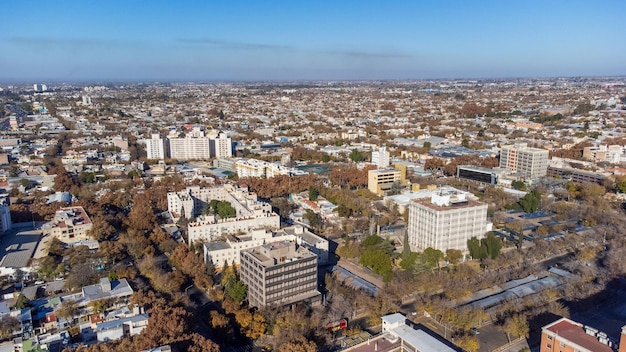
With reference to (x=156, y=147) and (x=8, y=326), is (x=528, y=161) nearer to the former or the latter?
(x=156, y=147)

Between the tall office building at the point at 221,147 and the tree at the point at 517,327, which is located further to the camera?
the tall office building at the point at 221,147

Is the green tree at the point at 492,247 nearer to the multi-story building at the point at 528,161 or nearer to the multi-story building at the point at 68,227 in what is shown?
the multi-story building at the point at 528,161

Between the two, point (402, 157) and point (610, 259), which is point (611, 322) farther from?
point (402, 157)

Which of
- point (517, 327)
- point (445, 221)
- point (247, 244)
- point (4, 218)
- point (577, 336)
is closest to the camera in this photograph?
point (577, 336)

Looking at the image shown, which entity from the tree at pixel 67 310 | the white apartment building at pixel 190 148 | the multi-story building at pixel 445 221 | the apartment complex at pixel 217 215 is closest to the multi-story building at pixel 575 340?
the multi-story building at pixel 445 221

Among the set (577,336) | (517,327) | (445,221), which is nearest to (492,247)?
(445,221)

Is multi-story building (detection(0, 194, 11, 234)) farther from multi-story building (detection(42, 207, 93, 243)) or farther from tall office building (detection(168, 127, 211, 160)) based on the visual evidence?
tall office building (detection(168, 127, 211, 160))
